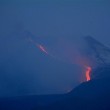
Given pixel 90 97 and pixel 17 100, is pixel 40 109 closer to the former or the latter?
pixel 90 97

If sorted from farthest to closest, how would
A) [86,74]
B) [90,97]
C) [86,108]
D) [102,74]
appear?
[86,74] < [102,74] < [90,97] < [86,108]

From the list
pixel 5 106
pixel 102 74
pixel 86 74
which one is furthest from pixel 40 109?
Result: pixel 86 74

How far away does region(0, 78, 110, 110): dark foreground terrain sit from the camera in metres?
17.4

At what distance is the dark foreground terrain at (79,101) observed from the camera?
17.4 metres

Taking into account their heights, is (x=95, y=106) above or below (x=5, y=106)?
below

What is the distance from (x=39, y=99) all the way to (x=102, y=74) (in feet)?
23.9

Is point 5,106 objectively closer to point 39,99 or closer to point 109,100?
point 39,99

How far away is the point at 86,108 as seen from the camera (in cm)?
1712

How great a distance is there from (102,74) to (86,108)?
34.5 ft

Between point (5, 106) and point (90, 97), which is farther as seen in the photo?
point (5, 106)

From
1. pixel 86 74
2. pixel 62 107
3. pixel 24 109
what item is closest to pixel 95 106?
pixel 62 107

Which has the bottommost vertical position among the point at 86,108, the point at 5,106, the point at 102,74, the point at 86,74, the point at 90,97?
the point at 86,108

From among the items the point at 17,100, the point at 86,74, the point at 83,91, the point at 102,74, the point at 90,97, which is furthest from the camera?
the point at 86,74

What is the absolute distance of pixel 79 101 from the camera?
17.9m
